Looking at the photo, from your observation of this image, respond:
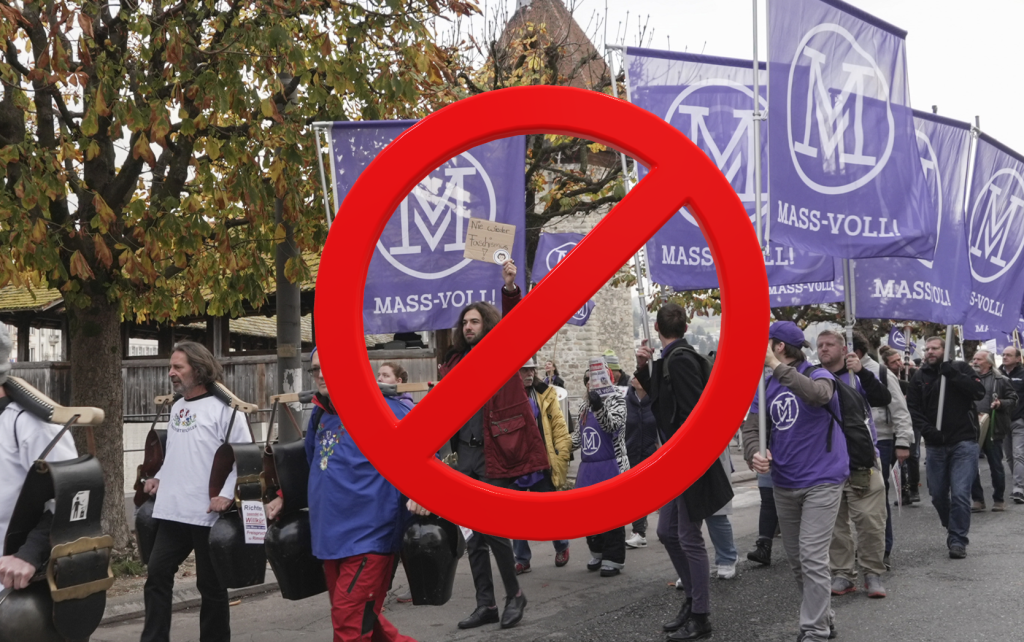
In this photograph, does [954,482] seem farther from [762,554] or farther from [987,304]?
[987,304]

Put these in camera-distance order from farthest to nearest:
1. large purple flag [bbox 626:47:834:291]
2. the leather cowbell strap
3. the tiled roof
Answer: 1. the tiled roof
2. large purple flag [bbox 626:47:834:291]
3. the leather cowbell strap

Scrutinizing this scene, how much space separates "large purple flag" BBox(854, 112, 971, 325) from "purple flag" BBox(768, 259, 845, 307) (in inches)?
15.9

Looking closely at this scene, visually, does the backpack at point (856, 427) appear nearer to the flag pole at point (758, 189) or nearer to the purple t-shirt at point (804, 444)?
the purple t-shirt at point (804, 444)

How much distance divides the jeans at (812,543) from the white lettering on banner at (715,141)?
250 cm

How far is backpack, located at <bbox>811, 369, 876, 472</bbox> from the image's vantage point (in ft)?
20.3

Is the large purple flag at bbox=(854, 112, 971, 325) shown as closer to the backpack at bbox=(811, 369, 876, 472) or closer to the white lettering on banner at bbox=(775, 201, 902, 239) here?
the backpack at bbox=(811, 369, 876, 472)

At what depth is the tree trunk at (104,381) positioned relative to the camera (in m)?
8.81

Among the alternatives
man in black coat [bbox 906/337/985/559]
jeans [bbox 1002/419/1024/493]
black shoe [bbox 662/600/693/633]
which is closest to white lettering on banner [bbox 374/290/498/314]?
black shoe [bbox 662/600/693/633]

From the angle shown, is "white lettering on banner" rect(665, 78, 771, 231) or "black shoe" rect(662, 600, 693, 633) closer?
"black shoe" rect(662, 600, 693, 633)

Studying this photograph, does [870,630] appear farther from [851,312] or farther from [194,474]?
[194,474]

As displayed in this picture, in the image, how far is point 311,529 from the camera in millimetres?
4691

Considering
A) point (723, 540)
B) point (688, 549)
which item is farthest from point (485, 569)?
point (723, 540)

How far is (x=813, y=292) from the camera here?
9.48 m

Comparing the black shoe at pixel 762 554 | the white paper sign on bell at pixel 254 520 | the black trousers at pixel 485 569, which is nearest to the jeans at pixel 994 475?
the black shoe at pixel 762 554
